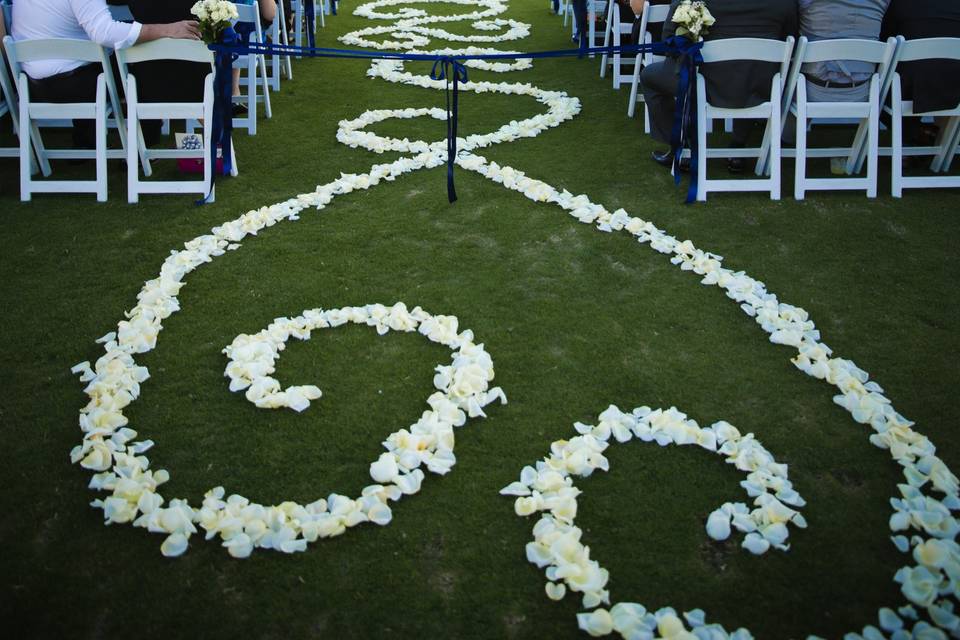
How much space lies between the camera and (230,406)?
11.3 feet

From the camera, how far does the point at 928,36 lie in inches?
236

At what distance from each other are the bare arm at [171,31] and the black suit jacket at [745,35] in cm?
385

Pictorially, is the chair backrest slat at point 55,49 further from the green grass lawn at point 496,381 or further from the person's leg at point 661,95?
the person's leg at point 661,95

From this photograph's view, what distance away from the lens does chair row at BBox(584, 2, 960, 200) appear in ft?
17.5

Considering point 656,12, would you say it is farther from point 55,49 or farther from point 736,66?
point 55,49

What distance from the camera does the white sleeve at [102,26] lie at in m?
5.36

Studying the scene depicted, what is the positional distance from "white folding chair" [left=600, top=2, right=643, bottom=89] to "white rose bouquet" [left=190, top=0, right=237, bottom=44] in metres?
4.45

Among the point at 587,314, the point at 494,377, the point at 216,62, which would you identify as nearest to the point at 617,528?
the point at 494,377

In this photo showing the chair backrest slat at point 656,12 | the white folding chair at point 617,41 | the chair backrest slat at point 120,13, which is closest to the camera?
the chair backrest slat at point 120,13

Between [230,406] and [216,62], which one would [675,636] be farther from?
[216,62]

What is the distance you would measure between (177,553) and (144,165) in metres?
4.26

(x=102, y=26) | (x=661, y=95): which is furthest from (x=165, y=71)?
(x=661, y=95)

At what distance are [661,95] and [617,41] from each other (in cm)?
303

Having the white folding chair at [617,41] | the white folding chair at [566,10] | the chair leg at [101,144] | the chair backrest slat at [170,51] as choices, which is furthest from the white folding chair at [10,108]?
the white folding chair at [566,10]
